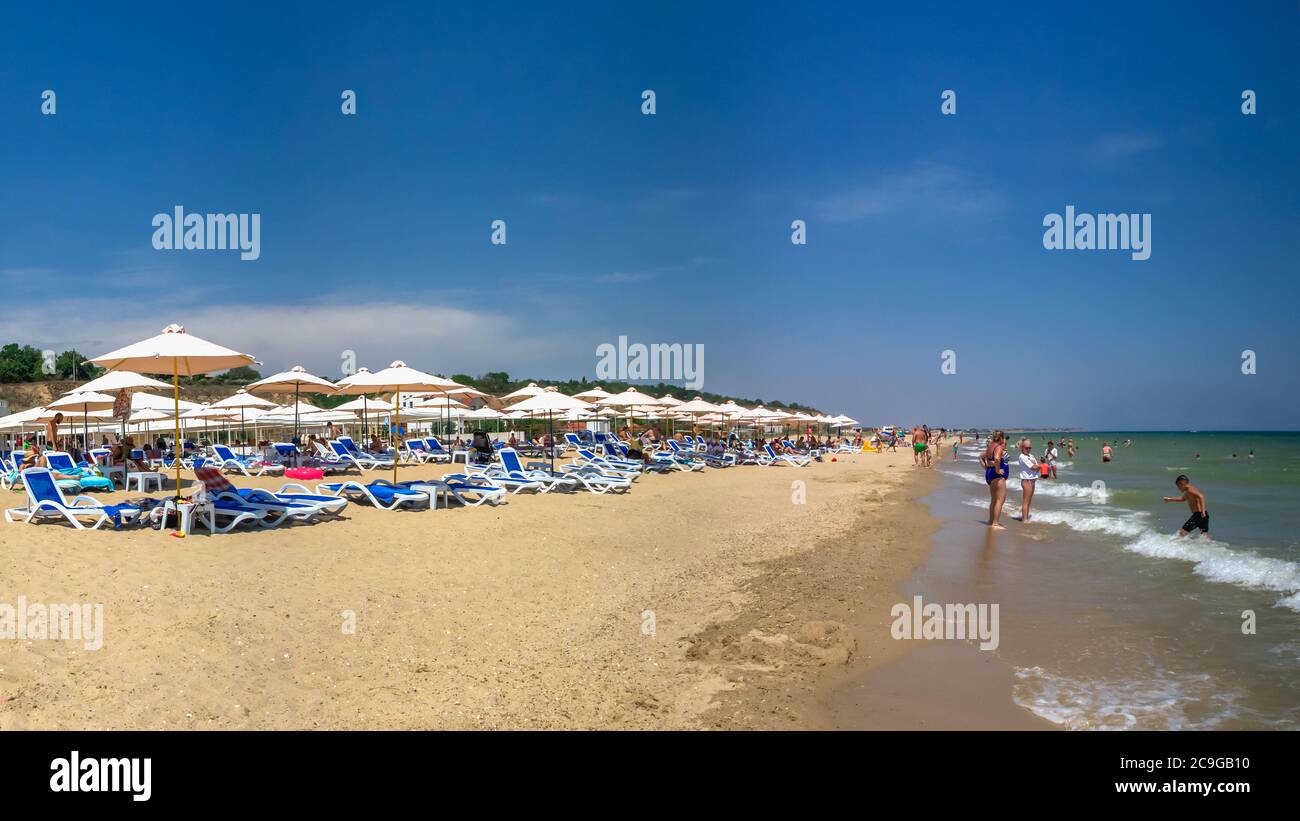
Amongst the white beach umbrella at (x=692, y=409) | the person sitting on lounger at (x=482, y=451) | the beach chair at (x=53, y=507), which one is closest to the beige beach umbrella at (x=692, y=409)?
the white beach umbrella at (x=692, y=409)

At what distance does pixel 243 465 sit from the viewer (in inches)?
634

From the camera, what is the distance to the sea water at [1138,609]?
15.3 ft

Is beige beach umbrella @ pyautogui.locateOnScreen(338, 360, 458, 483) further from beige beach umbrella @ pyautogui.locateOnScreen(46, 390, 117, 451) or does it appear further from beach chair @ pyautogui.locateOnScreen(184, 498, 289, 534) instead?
beige beach umbrella @ pyautogui.locateOnScreen(46, 390, 117, 451)

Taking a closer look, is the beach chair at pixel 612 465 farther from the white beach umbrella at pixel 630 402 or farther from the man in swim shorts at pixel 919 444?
the man in swim shorts at pixel 919 444

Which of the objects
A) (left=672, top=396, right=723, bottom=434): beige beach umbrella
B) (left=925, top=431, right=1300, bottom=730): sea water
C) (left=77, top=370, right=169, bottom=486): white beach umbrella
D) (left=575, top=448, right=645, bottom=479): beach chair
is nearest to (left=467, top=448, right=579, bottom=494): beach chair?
(left=575, top=448, right=645, bottom=479): beach chair

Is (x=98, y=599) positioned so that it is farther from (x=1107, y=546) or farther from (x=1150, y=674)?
(x=1107, y=546)

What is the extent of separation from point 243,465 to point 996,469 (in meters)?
15.1

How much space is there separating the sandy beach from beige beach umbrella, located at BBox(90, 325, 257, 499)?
1.89 metres

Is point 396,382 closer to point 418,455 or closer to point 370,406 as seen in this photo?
point 418,455

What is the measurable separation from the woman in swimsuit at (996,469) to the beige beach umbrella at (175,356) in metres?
10.7

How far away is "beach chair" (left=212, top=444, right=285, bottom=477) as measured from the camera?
52.5 feet

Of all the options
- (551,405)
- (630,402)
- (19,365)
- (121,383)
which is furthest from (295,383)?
(19,365)
